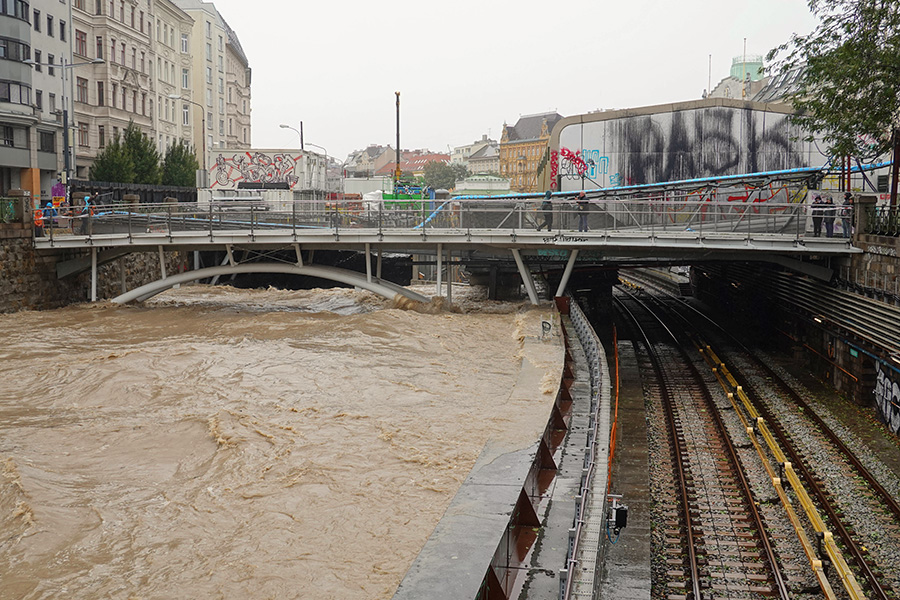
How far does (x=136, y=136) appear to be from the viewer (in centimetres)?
5559

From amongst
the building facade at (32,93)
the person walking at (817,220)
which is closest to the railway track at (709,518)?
the person walking at (817,220)

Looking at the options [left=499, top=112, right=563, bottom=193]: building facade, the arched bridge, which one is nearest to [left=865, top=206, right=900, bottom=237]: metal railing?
the arched bridge

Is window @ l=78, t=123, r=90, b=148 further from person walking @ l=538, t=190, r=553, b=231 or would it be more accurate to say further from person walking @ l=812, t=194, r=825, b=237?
person walking @ l=812, t=194, r=825, b=237

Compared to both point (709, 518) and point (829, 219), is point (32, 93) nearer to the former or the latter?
point (829, 219)

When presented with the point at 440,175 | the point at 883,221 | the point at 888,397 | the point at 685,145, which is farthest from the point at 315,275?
the point at 440,175

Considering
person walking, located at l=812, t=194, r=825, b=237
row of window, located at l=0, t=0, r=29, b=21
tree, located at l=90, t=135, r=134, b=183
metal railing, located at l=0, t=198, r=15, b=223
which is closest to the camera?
person walking, located at l=812, t=194, r=825, b=237

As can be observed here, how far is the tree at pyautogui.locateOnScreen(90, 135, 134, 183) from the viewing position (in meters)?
53.0

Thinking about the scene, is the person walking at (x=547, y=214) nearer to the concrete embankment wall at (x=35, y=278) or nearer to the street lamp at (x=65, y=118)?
the concrete embankment wall at (x=35, y=278)

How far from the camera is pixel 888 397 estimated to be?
22.0 m

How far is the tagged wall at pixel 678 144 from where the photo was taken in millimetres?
43969

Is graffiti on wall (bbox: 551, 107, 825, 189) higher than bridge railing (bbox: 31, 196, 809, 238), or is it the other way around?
graffiti on wall (bbox: 551, 107, 825, 189)

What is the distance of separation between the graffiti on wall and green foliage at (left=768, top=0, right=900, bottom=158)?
1635cm

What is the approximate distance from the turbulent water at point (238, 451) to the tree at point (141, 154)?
1141 inches

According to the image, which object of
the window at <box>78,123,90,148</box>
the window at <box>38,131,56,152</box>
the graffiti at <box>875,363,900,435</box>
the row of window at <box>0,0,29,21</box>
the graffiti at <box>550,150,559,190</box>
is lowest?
the graffiti at <box>875,363,900,435</box>
